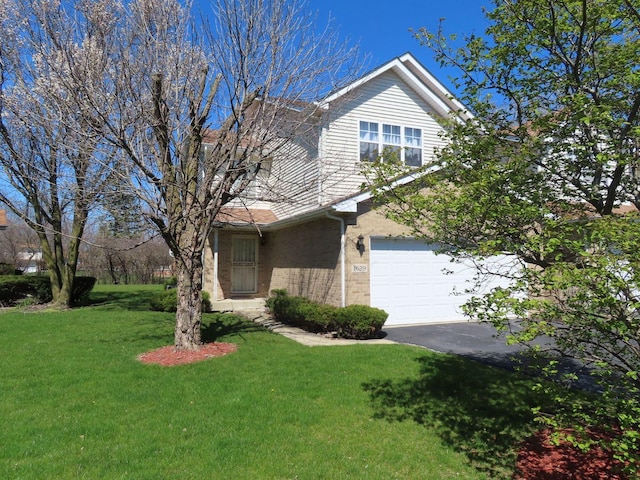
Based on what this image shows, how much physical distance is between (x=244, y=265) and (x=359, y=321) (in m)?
8.31

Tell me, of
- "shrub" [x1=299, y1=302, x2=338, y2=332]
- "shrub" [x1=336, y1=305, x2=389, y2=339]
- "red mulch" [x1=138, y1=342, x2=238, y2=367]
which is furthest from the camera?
"shrub" [x1=299, y1=302, x2=338, y2=332]

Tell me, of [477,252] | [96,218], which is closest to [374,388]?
[477,252]

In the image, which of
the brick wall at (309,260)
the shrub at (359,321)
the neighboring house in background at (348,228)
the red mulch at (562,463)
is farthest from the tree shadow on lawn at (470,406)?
the brick wall at (309,260)

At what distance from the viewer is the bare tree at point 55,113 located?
24.7 ft

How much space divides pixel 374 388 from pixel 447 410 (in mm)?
1111

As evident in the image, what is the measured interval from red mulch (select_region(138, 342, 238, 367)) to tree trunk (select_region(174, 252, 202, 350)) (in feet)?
0.51

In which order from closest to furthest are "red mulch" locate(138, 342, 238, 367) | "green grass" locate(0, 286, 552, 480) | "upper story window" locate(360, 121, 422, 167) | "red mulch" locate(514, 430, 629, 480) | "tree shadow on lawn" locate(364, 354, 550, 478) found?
1. "red mulch" locate(514, 430, 629, 480)
2. "green grass" locate(0, 286, 552, 480)
3. "tree shadow on lawn" locate(364, 354, 550, 478)
4. "red mulch" locate(138, 342, 238, 367)
5. "upper story window" locate(360, 121, 422, 167)

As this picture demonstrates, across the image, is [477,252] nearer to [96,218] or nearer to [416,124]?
[416,124]

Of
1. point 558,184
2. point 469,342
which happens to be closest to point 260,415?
point 558,184

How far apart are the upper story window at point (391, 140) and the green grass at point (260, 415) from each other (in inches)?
289

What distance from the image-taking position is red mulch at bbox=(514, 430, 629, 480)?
3.77 metres

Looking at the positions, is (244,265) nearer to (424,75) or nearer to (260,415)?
(424,75)

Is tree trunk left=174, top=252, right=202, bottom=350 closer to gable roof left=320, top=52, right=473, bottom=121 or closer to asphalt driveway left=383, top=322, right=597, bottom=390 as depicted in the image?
asphalt driveway left=383, top=322, right=597, bottom=390

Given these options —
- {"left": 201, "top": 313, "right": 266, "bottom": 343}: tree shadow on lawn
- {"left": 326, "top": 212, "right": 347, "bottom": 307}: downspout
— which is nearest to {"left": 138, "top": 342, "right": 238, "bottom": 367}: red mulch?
{"left": 201, "top": 313, "right": 266, "bottom": 343}: tree shadow on lawn
